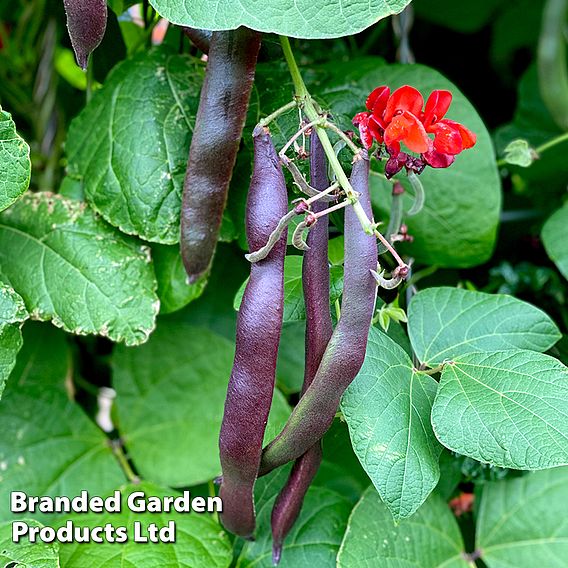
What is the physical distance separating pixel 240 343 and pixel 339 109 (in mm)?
416

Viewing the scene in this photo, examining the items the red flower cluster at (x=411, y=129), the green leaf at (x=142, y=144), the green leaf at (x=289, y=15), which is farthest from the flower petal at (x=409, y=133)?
the green leaf at (x=142, y=144)

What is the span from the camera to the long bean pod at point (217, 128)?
30.5 inches

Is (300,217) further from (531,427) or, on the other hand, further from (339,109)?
(531,427)

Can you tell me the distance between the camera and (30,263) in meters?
0.93

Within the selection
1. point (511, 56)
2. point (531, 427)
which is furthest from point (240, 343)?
point (511, 56)

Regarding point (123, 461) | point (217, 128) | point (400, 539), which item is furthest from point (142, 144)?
point (400, 539)

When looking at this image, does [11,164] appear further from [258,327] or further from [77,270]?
[258,327]

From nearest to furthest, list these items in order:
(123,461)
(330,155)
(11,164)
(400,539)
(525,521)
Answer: (330,155) < (11,164) < (400,539) < (525,521) < (123,461)

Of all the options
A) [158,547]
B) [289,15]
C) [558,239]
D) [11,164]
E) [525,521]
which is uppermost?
[289,15]

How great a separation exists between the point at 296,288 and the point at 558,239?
1.71 feet

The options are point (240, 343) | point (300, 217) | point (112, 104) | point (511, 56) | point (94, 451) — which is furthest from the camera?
point (511, 56)

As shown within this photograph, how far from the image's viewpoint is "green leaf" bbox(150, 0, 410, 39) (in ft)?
2.30

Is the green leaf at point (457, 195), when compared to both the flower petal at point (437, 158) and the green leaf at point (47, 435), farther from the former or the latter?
the green leaf at point (47, 435)

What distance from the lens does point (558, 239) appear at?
1.08m
